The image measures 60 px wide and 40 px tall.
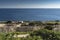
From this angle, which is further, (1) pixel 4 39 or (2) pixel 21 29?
(2) pixel 21 29

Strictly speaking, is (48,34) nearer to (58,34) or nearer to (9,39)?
(58,34)

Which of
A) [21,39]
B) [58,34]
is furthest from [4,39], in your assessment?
[58,34]

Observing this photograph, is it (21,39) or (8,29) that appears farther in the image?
(8,29)

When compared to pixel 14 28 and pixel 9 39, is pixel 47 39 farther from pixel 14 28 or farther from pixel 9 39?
pixel 14 28

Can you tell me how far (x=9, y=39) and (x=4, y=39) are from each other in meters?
0.12

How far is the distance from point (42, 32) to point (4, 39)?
132 centimetres

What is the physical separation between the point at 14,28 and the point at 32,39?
2.35 m

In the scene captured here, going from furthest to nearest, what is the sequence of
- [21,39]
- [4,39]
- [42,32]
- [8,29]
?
[8,29] → [42,32] → [21,39] → [4,39]

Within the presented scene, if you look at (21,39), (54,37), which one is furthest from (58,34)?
(21,39)

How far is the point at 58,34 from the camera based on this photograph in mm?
5527

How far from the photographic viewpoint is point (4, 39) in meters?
5.06

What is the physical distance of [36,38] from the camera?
5.37 metres

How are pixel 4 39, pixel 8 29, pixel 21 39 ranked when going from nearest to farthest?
pixel 4 39 < pixel 21 39 < pixel 8 29

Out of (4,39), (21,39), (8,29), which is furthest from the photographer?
(8,29)
